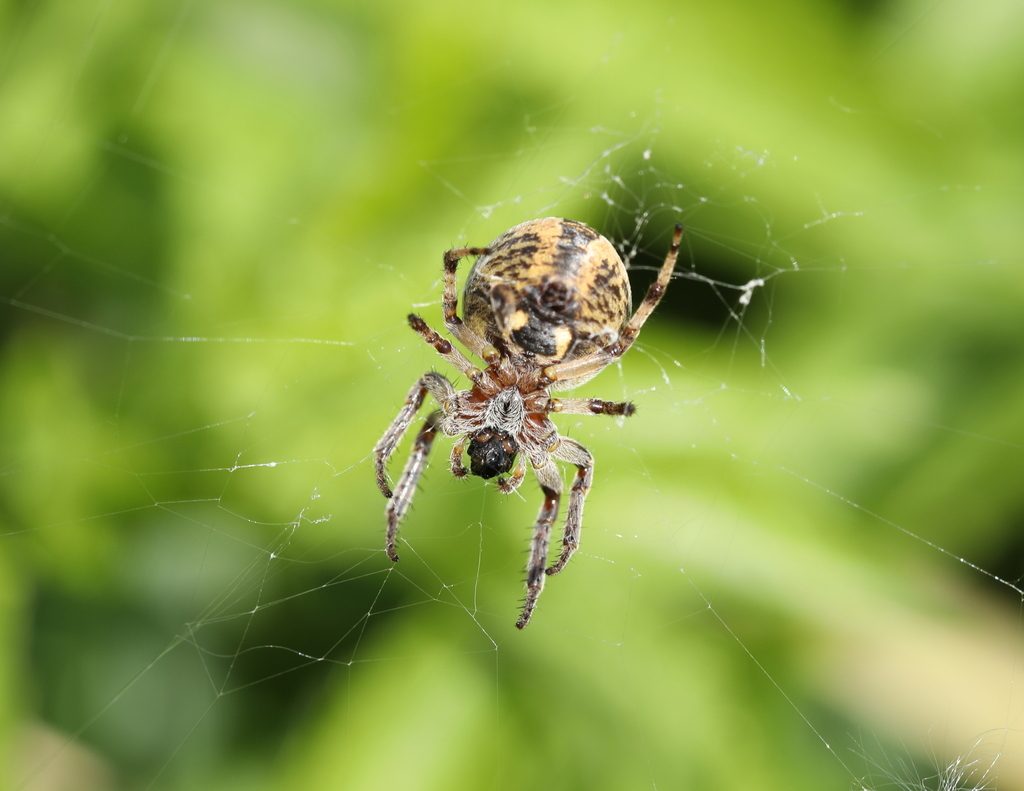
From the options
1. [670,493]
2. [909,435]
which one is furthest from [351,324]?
[909,435]

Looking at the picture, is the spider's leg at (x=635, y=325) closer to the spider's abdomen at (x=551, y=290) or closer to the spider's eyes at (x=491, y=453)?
the spider's abdomen at (x=551, y=290)

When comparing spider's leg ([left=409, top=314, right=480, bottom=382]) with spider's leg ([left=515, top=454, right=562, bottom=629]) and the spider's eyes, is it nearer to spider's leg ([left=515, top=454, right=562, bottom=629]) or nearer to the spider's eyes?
the spider's eyes

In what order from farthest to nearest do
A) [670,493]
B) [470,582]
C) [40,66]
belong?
[40,66] < [670,493] < [470,582]

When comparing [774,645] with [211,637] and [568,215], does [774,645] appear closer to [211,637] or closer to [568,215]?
[568,215]

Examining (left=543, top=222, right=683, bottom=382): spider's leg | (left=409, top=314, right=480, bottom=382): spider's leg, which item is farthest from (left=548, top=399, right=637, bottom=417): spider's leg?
(left=409, top=314, right=480, bottom=382): spider's leg

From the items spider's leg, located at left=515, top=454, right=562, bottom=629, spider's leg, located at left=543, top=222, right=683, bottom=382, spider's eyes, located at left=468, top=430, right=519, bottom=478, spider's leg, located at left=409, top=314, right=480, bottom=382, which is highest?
spider's leg, located at left=543, top=222, right=683, bottom=382

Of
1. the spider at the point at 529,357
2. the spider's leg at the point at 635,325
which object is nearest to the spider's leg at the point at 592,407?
the spider at the point at 529,357
